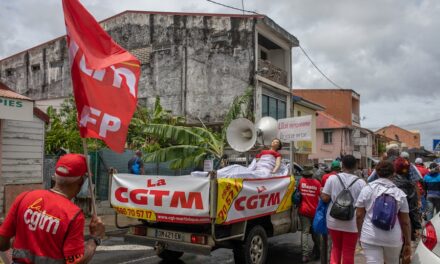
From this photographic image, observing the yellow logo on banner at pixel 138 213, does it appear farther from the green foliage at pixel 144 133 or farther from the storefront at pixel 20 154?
the green foliage at pixel 144 133

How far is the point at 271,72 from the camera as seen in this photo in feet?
81.0

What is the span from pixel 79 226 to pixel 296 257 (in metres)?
6.34

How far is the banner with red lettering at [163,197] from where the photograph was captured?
239 inches

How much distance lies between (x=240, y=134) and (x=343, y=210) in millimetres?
4824

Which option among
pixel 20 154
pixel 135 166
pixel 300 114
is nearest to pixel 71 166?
pixel 20 154

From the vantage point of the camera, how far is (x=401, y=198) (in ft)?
15.7

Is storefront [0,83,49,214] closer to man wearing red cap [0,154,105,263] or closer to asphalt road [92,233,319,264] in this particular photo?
asphalt road [92,233,319,264]

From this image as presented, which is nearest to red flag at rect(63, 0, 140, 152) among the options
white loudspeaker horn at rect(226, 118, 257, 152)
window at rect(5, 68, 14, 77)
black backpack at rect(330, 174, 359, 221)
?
black backpack at rect(330, 174, 359, 221)

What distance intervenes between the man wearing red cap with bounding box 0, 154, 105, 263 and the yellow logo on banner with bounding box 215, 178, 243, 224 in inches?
129

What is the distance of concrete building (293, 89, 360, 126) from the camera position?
153ft

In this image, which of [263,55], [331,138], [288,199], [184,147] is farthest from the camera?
[331,138]

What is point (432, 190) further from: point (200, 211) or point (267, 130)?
point (200, 211)

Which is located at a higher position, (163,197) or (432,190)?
(163,197)

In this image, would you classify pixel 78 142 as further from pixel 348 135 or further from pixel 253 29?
pixel 348 135
